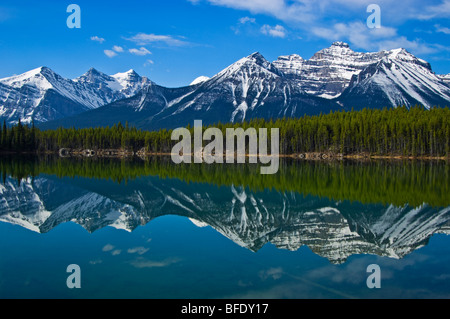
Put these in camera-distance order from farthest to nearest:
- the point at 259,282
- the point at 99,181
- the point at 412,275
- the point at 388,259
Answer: the point at 99,181
the point at 388,259
the point at 412,275
the point at 259,282

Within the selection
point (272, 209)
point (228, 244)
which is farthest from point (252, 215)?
point (228, 244)

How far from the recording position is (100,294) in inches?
560

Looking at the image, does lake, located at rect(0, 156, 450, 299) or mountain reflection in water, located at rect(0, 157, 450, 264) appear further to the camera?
mountain reflection in water, located at rect(0, 157, 450, 264)

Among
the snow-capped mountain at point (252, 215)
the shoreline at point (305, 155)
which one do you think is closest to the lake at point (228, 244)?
the snow-capped mountain at point (252, 215)

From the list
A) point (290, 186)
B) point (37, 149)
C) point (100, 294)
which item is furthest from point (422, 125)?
point (37, 149)

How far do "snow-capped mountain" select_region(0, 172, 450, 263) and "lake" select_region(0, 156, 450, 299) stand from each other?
0.10 meters

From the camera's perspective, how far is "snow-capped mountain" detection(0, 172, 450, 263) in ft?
74.2

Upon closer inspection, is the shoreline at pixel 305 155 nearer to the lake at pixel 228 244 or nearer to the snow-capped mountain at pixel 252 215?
the lake at pixel 228 244

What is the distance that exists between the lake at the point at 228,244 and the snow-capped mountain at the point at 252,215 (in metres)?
0.10

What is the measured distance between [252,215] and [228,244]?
9482mm

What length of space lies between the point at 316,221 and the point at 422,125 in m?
107

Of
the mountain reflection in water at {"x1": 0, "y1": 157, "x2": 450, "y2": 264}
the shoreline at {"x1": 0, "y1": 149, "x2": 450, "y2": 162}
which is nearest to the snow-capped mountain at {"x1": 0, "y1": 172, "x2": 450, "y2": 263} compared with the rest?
the mountain reflection in water at {"x1": 0, "y1": 157, "x2": 450, "y2": 264}

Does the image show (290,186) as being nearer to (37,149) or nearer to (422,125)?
(422,125)

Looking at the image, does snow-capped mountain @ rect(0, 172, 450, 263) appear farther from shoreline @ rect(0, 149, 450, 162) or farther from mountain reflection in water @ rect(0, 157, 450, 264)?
shoreline @ rect(0, 149, 450, 162)
